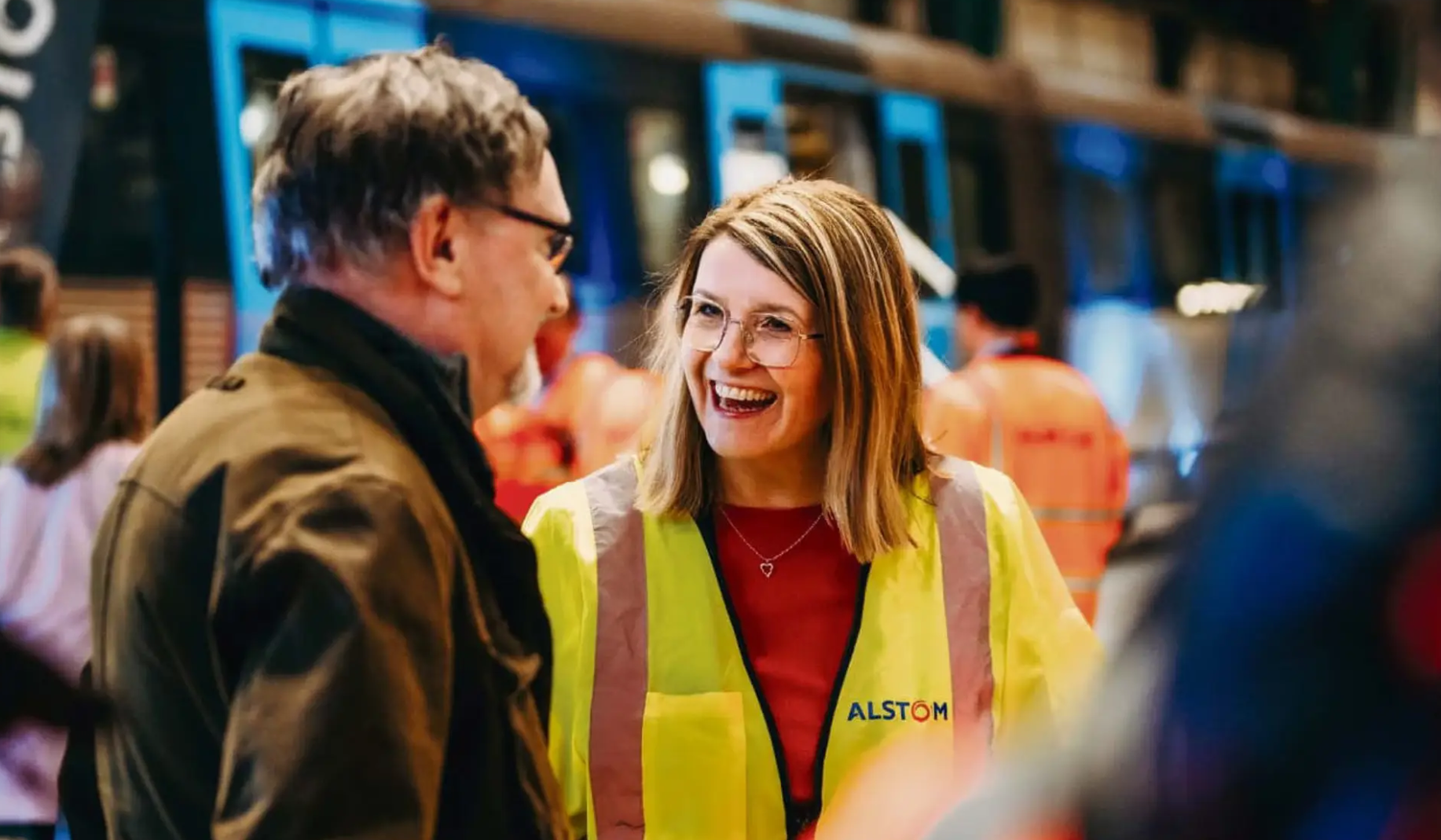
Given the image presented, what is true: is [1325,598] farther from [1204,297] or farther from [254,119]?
[1204,297]

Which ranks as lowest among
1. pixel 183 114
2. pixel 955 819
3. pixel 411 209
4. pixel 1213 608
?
pixel 955 819

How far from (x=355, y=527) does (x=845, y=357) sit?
103 cm

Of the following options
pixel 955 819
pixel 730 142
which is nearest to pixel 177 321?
pixel 730 142

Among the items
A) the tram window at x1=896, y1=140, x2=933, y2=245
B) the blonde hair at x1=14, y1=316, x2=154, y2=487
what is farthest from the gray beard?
the tram window at x1=896, y1=140, x2=933, y2=245

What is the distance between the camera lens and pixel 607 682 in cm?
206

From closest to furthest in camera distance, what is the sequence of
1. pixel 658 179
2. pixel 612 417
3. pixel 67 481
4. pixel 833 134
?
pixel 67 481 → pixel 612 417 → pixel 658 179 → pixel 833 134

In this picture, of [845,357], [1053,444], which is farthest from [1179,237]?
[845,357]

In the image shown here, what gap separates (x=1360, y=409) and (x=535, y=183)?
Result: 3.33 ft

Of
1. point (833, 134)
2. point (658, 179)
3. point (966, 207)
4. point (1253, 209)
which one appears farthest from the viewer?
point (1253, 209)

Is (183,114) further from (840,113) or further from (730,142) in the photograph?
(840,113)

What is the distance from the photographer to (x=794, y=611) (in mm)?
2123

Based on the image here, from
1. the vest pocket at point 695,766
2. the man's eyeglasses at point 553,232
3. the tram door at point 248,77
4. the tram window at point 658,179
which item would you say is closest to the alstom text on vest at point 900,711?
the vest pocket at point 695,766

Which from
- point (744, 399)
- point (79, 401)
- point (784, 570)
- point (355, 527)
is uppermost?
point (79, 401)

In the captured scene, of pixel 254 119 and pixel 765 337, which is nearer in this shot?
pixel 765 337
